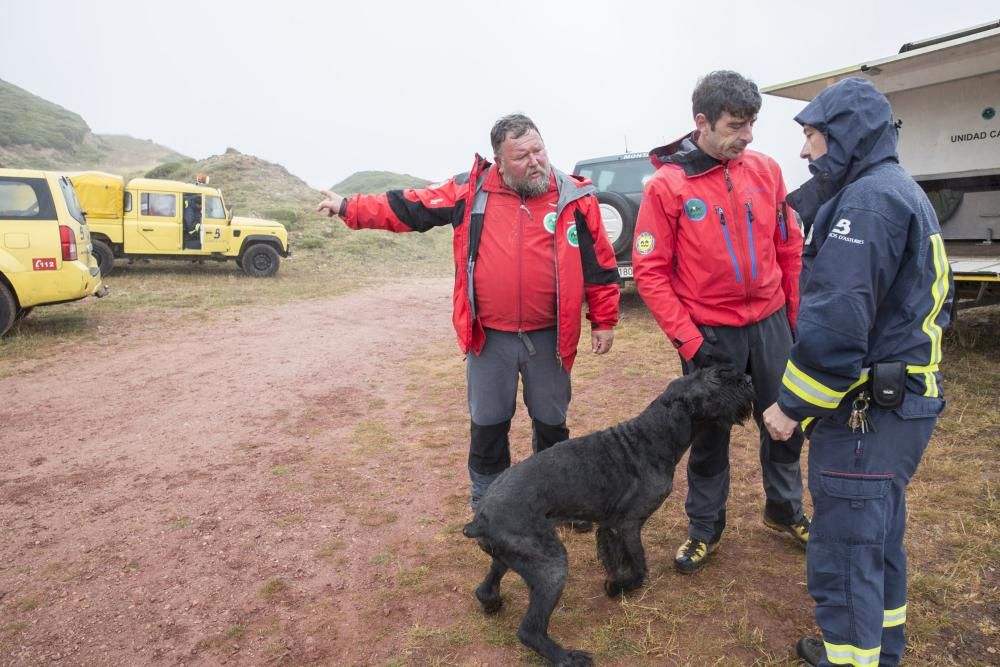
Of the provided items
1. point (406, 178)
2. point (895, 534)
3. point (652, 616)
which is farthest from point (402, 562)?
point (406, 178)

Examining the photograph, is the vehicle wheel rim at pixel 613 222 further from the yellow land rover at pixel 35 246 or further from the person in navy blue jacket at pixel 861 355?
the yellow land rover at pixel 35 246

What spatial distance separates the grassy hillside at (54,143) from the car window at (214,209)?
17488 mm

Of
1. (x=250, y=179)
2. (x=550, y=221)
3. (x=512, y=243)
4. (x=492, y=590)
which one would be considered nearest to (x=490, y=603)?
(x=492, y=590)

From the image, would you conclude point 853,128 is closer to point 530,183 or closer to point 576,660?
point 530,183

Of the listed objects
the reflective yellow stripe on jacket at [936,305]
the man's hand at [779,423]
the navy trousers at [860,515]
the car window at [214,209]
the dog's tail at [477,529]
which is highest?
the car window at [214,209]

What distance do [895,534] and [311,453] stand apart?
3526mm

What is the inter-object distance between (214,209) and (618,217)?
1046cm

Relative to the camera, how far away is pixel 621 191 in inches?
351

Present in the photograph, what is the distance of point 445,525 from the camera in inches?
131

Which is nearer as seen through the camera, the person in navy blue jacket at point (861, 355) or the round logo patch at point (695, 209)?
the person in navy blue jacket at point (861, 355)

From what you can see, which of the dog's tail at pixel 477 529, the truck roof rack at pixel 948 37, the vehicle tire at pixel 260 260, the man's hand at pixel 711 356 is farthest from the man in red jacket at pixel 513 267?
the vehicle tire at pixel 260 260

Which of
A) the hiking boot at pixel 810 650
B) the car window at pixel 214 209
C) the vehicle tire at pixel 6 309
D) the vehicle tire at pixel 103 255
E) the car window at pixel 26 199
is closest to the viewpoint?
the hiking boot at pixel 810 650

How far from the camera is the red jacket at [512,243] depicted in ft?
9.12

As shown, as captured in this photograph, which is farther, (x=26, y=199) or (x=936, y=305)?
(x=26, y=199)
